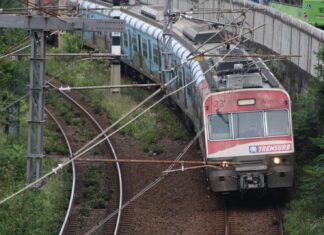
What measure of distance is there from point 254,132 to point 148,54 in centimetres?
1286

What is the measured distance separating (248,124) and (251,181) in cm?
121

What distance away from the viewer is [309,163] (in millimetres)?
21156

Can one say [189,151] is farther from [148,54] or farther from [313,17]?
[313,17]

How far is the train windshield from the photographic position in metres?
20.0

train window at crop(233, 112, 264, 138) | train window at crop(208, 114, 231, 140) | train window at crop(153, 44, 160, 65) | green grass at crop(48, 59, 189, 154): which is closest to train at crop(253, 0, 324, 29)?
green grass at crop(48, 59, 189, 154)

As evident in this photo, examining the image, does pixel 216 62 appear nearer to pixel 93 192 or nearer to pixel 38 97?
pixel 93 192

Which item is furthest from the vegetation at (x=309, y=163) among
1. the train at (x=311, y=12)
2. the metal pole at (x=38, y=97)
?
the train at (x=311, y=12)

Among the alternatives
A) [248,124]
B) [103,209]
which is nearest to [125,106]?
[103,209]

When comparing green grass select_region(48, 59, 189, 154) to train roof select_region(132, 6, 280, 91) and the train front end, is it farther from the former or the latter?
the train front end

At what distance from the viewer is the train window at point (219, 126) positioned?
20.0 metres

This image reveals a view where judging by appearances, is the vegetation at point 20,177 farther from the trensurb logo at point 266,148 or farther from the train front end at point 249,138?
the trensurb logo at point 266,148

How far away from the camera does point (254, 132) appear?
65.6ft

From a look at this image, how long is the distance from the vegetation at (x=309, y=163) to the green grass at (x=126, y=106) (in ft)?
14.3

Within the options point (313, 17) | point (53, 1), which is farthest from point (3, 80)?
point (313, 17)
